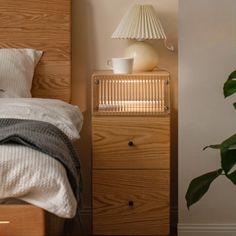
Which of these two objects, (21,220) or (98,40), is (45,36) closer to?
(98,40)

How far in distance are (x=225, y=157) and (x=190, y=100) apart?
57cm

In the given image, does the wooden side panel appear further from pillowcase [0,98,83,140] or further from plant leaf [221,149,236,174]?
plant leaf [221,149,236,174]

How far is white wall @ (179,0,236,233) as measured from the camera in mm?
2504

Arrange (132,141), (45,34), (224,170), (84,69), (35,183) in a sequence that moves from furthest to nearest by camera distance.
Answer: (84,69) → (45,34) → (132,141) → (224,170) → (35,183)

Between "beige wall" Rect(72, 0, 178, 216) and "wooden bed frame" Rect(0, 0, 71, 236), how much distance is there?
0.35 ft

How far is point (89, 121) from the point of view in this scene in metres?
2.93

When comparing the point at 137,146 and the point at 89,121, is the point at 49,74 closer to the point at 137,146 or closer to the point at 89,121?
the point at 89,121

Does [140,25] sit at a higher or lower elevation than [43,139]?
higher

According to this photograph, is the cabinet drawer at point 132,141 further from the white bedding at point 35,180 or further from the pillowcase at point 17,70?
the white bedding at point 35,180

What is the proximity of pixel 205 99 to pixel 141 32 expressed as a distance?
436mm

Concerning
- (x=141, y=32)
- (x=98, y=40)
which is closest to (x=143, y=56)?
(x=141, y=32)

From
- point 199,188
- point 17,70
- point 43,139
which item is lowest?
point 199,188

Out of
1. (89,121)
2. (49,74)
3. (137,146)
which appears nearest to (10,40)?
(49,74)

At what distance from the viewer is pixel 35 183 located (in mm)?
1485
